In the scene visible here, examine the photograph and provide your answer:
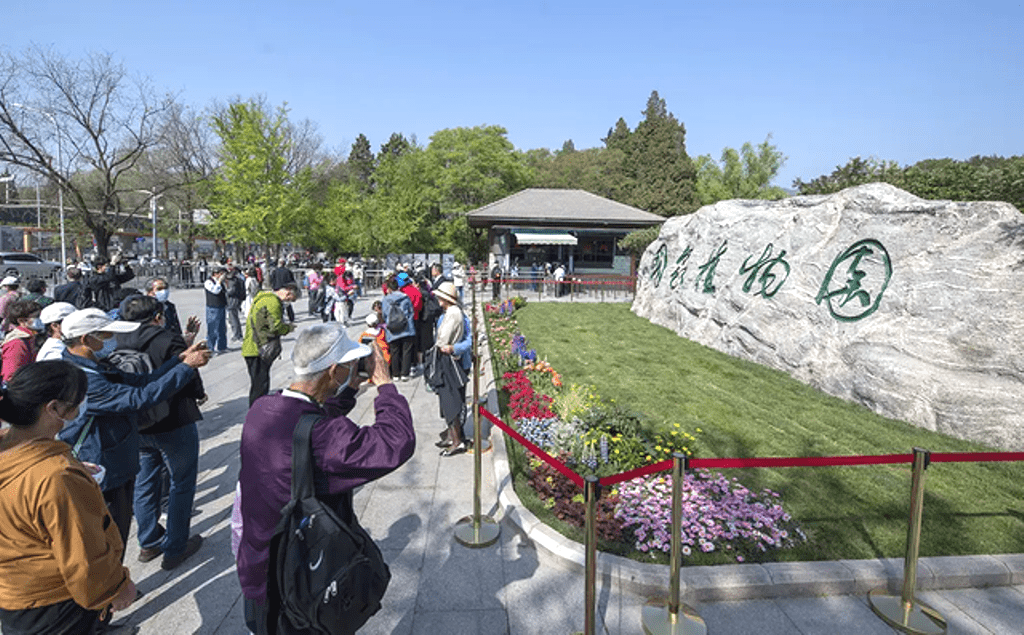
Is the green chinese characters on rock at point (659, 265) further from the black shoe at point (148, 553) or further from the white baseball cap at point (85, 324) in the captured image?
the white baseball cap at point (85, 324)

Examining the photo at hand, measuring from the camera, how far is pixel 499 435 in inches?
253

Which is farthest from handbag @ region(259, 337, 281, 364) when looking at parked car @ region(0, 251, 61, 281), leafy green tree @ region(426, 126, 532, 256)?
leafy green tree @ region(426, 126, 532, 256)

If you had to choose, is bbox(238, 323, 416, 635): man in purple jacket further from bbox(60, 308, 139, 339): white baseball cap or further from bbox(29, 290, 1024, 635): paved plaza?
bbox(60, 308, 139, 339): white baseball cap

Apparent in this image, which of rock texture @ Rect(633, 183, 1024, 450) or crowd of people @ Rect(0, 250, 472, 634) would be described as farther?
rock texture @ Rect(633, 183, 1024, 450)

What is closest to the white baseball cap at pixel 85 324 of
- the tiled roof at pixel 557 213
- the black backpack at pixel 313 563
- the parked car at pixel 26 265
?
the black backpack at pixel 313 563

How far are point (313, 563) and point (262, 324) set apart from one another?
505cm

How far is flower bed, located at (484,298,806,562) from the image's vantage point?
4332mm

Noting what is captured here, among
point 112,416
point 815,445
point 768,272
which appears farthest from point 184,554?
point 768,272

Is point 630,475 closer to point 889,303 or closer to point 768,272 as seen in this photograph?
point 889,303

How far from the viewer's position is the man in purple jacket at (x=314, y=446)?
2092mm

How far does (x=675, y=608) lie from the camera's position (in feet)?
11.3

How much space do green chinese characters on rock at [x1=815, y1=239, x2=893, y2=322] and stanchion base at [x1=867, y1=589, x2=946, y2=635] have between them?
5692mm

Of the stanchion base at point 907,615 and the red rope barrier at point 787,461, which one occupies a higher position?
the red rope barrier at point 787,461

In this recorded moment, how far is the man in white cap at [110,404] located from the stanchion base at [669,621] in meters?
3.33
